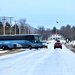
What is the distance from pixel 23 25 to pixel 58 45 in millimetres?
81388

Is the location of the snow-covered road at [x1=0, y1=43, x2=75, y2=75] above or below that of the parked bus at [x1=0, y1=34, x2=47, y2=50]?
below

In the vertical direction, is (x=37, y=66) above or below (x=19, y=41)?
below

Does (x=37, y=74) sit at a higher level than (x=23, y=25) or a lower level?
lower

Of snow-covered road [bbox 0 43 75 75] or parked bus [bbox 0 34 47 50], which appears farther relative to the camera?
parked bus [bbox 0 34 47 50]

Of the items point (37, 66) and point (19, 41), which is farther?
point (19, 41)

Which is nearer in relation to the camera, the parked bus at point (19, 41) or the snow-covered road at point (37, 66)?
the snow-covered road at point (37, 66)

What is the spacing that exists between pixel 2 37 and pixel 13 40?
264 centimetres

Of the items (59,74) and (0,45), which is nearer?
(59,74)

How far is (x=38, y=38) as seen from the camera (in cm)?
8269

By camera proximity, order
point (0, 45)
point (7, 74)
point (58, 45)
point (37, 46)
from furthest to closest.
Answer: point (58, 45)
point (37, 46)
point (0, 45)
point (7, 74)

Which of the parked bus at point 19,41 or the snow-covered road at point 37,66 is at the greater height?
the parked bus at point 19,41

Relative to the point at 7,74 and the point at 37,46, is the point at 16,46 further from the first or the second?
the point at 7,74

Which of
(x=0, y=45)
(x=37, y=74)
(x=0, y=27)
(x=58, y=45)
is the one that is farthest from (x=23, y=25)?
(x=37, y=74)

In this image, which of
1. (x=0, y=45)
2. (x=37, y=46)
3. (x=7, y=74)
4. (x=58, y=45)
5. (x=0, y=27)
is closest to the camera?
(x=7, y=74)
